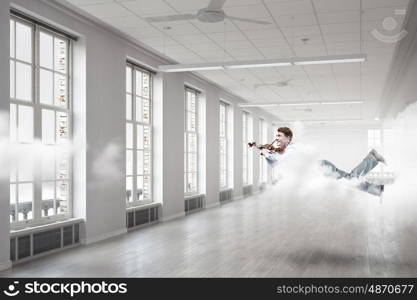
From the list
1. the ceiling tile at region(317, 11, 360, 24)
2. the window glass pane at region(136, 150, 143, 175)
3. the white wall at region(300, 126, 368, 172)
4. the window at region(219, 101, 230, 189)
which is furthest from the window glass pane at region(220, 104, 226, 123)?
the white wall at region(300, 126, 368, 172)

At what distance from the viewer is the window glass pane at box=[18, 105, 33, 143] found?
627 centimetres

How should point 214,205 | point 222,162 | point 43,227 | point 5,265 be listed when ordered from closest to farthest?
point 5,265, point 43,227, point 214,205, point 222,162

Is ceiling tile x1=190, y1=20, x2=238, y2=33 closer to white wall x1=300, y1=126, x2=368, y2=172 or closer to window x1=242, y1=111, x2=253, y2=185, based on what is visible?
window x1=242, y1=111, x2=253, y2=185

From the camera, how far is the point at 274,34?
8039 millimetres

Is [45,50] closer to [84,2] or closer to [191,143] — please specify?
[84,2]

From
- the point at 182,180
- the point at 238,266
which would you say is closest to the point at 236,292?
the point at 238,266

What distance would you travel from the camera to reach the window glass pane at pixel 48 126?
22.2 feet

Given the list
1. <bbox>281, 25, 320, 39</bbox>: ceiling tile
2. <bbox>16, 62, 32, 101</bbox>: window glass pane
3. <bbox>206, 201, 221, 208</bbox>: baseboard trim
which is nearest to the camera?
<bbox>16, 62, 32, 101</bbox>: window glass pane

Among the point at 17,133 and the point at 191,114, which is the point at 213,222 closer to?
the point at 191,114

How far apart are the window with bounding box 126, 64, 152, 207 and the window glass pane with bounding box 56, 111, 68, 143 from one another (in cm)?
190

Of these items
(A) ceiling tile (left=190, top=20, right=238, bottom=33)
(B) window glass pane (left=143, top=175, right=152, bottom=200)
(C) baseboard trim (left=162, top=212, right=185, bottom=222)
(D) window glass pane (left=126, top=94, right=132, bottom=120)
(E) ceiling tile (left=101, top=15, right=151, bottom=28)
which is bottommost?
(C) baseboard trim (left=162, top=212, right=185, bottom=222)

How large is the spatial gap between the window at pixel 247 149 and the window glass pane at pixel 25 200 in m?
12.3

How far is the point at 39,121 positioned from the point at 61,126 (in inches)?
23.8

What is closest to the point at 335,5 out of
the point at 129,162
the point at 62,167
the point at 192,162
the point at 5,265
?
the point at 62,167
